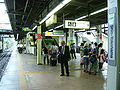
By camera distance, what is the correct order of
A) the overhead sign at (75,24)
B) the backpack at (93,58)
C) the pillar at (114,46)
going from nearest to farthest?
the pillar at (114,46), the backpack at (93,58), the overhead sign at (75,24)

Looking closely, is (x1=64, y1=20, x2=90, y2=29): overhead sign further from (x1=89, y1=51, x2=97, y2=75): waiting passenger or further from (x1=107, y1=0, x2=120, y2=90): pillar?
(x1=107, y1=0, x2=120, y2=90): pillar

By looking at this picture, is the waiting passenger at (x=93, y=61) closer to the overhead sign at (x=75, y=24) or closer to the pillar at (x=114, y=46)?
the overhead sign at (x=75, y=24)

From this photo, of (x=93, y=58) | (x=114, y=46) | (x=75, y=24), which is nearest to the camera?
(x=114, y=46)

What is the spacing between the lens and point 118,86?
2.79m

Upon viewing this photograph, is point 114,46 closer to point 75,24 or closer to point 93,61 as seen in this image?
point 93,61

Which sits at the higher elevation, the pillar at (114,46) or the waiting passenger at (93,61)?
the pillar at (114,46)

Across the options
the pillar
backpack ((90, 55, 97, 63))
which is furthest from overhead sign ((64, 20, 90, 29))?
the pillar

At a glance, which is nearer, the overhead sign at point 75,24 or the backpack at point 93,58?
the backpack at point 93,58

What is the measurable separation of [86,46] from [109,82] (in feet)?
16.5

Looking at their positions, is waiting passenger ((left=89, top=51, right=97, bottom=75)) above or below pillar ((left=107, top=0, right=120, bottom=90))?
below

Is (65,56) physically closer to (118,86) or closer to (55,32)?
(118,86)

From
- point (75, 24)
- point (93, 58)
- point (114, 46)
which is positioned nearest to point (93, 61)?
point (93, 58)

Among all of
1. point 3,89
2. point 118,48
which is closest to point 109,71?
point 118,48

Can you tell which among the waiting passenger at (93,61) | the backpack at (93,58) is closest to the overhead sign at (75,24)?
the waiting passenger at (93,61)
